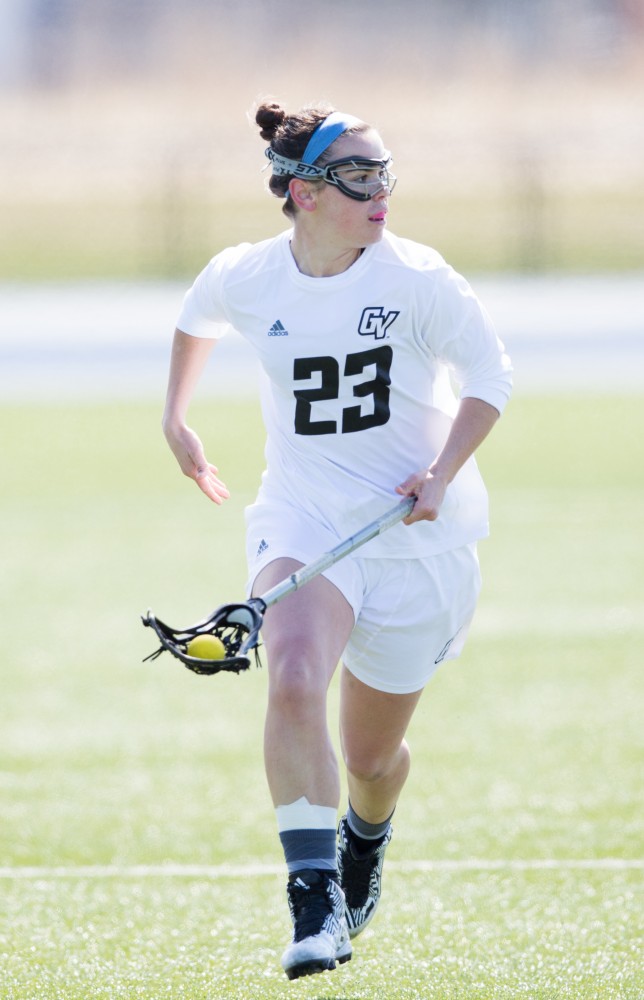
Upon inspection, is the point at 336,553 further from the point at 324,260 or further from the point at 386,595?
the point at 324,260

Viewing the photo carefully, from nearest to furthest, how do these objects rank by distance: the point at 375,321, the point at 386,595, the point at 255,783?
the point at 375,321
the point at 386,595
the point at 255,783

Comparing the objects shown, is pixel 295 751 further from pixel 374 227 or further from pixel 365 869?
pixel 374 227

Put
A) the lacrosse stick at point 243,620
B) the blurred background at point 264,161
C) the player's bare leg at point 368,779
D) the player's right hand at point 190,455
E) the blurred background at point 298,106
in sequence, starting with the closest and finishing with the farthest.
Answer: the lacrosse stick at point 243,620, the player's bare leg at point 368,779, the player's right hand at point 190,455, the blurred background at point 264,161, the blurred background at point 298,106

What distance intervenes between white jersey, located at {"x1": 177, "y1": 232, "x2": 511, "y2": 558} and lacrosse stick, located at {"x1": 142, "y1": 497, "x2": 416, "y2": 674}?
0.16m

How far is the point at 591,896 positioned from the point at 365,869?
749 mm

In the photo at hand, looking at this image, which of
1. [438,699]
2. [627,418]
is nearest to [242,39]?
[627,418]

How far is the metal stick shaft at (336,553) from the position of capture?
3801 millimetres

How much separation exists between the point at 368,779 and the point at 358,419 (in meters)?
1.07

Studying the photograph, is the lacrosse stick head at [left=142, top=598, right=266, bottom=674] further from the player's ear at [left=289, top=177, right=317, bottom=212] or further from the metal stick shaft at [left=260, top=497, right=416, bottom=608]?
the player's ear at [left=289, top=177, right=317, bottom=212]

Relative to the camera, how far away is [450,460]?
3936mm

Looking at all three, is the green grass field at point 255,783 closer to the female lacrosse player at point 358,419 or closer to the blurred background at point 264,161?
the female lacrosse player at point 358,419

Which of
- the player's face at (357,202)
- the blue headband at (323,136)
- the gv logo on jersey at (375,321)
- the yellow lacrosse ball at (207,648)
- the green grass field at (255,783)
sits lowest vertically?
the green grass field at (255,783)

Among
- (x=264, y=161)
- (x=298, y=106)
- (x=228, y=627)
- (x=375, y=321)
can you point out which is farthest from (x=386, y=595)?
(x=264, y=161)

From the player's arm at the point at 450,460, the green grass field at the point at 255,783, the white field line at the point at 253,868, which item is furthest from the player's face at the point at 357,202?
the white field line at the point at 253,868
